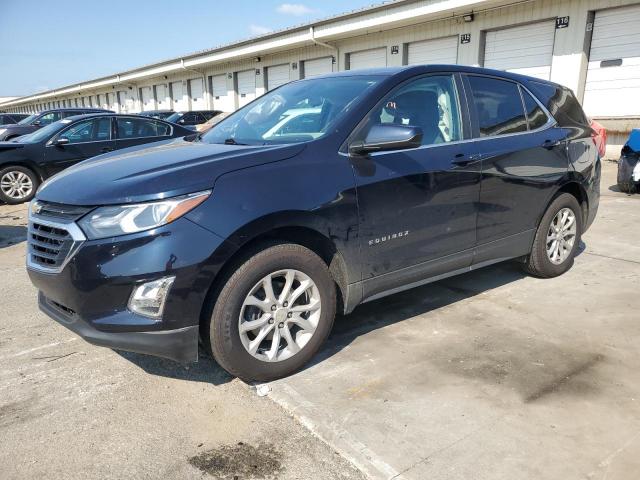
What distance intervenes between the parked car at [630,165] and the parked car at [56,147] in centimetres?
839

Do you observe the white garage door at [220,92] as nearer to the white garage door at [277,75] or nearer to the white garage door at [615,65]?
the white garage door at [277,75]

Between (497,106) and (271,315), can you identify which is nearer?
(271,315)

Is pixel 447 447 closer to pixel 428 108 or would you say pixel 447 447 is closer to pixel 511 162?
pixel 428 108

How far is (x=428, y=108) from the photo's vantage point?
3.59 metres

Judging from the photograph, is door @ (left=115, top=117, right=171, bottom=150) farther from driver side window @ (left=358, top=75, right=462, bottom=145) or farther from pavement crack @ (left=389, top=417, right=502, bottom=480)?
pavement crack @ (left=389, top=417, right=502, bottom=480)

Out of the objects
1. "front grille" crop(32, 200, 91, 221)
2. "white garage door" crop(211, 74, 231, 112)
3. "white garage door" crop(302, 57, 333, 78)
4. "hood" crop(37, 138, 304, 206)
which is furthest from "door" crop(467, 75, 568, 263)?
"white garage door" crop(211, 74, 231, 112)

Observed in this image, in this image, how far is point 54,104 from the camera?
2525 inches

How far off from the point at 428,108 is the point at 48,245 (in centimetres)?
256

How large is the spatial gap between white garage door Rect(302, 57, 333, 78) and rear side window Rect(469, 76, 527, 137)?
1568cm

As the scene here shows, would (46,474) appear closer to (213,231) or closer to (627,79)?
(213,231)

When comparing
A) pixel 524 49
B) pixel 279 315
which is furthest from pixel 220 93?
pixel 279 315

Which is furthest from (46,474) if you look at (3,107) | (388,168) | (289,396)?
(3,107)

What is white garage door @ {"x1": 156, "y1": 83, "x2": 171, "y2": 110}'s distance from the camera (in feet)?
112

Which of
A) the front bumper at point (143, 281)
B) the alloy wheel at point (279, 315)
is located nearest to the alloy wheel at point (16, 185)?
the front bumper at point (143, 281)
